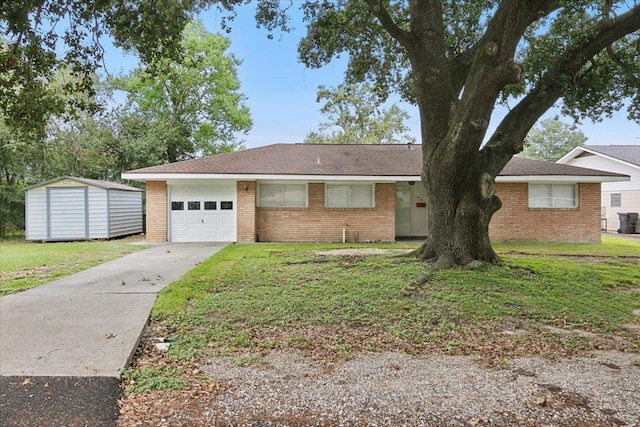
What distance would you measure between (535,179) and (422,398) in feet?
44.0

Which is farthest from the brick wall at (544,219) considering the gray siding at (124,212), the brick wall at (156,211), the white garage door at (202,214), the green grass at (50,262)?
the gray siding at (124,212)

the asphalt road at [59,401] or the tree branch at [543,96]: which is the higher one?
the tree branch at [543,96]

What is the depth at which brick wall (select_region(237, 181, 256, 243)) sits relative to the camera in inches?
558

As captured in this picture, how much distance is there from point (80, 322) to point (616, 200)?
25307 mm

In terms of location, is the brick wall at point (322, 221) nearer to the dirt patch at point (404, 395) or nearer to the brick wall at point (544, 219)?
the brick wall at point (544, 219)

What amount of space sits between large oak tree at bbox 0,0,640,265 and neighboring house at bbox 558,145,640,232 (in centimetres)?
1221

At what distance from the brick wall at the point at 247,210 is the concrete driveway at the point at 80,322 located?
575 centimetres

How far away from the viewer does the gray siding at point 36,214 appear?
15.1 meters

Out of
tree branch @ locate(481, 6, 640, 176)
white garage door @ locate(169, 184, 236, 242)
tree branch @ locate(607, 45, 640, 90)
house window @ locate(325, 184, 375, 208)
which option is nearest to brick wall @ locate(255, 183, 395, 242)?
house window @ locate(325, 184, 375, 208)

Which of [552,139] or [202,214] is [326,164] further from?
[552,139]

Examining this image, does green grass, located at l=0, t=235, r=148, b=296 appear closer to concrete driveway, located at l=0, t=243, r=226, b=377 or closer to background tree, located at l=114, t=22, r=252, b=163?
concrete driveway, located at l=0, t=243, r=226, b=377

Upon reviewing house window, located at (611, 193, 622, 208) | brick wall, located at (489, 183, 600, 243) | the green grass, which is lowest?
the green grass

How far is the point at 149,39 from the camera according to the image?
6984 mm

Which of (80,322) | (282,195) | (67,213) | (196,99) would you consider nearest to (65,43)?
(80,322)
